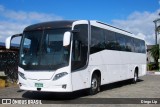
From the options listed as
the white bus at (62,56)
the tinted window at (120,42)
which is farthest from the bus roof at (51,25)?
the tinted window at (120,42)

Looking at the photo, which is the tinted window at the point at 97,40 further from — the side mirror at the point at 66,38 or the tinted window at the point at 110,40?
the side mirror at the point at 66,38

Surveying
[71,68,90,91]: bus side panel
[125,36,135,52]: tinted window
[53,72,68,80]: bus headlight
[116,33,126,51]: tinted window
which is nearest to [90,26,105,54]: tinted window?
[71,68,90,91]: bus side panel

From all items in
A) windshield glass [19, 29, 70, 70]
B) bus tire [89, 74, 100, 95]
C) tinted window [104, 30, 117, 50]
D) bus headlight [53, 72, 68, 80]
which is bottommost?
bus tire [89, 74, 100, 95]

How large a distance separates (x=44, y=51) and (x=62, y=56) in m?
0.77

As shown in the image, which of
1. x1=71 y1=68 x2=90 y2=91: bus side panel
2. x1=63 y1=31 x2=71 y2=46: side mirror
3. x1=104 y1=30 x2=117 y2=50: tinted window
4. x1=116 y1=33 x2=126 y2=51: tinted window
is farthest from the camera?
x1=116 y1=33 x2=126 y2=51: tinted window

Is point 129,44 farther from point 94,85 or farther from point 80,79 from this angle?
point 80,79

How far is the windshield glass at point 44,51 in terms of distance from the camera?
12367 millimetres

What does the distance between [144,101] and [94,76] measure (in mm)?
2952

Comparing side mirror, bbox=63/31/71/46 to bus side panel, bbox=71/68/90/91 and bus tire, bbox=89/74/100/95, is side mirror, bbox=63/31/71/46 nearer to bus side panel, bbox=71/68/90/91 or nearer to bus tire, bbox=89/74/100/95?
bus side panel, bbox=71/68/90/91

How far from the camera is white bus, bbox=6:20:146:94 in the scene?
1231cm

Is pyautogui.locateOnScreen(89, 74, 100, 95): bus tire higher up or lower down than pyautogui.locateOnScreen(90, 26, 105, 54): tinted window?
lower down

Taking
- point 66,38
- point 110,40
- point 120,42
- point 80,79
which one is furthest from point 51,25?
point 120,42

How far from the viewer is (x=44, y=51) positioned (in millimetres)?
12609

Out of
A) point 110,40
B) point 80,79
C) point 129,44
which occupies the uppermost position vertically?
point 129,44
